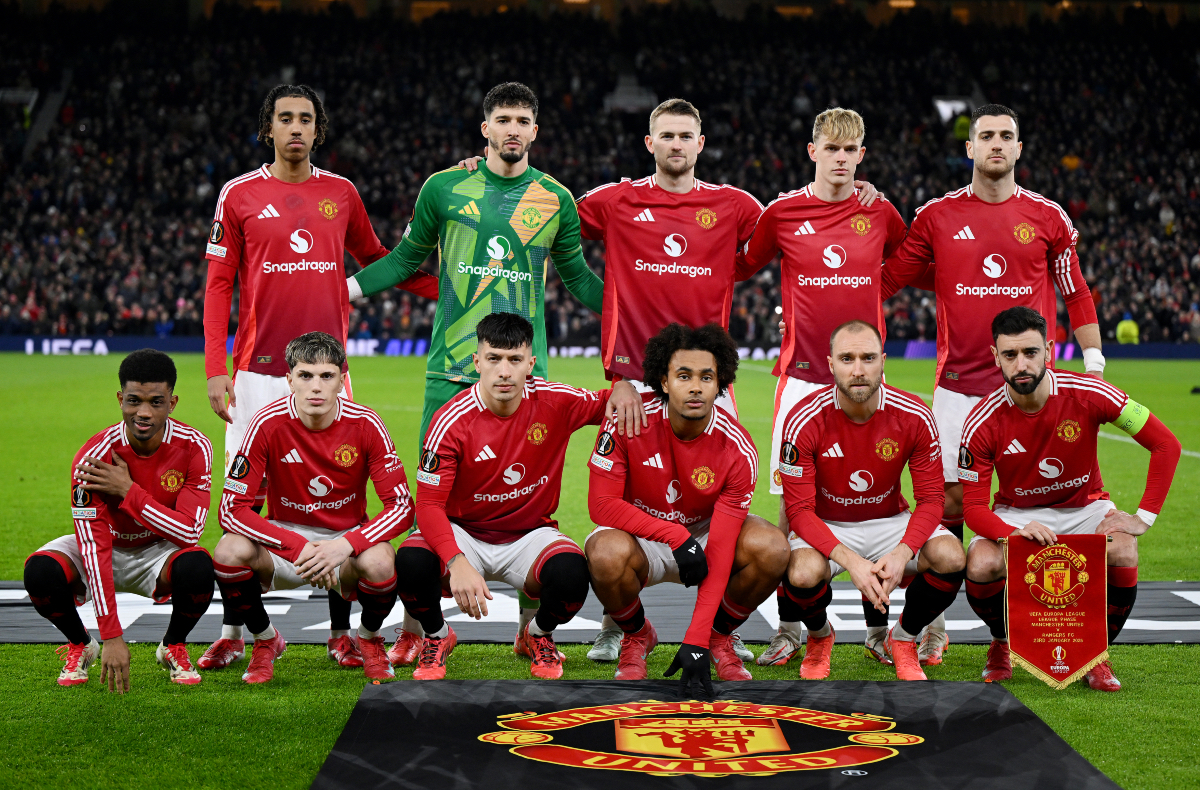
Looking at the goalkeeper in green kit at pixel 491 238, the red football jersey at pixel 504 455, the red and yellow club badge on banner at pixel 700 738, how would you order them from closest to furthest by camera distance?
the red and yellow club badge on banner at pixel 700 738 < the red football jersey at pixel 504 455 < the goalkeeper in green kit at pixel 491 238

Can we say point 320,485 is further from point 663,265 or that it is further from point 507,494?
point 663,265

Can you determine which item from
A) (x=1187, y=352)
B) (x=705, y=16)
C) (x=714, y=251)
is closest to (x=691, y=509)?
(x=714, y=251)

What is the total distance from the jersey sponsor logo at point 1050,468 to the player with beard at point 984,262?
0.54 m

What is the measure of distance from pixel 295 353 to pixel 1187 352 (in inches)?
1011

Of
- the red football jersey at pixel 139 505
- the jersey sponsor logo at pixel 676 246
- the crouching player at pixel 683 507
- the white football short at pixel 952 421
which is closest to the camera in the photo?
the red football jersey at pixel 139 505

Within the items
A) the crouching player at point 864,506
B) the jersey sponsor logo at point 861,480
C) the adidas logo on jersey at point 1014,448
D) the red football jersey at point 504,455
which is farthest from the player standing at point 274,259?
the adidas logo on jersey at point 1014,448

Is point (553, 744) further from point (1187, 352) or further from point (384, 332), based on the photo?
point (1187, 352)

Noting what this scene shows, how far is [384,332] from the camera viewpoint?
87.1 feet

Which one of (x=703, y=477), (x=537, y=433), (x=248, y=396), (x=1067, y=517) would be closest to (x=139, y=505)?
(x=248, y=396)

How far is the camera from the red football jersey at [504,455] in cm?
467

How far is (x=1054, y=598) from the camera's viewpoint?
173 inches

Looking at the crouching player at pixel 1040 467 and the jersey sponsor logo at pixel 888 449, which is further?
the jersey sponsor logo at pixel 888 449

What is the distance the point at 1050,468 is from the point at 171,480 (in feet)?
12.2

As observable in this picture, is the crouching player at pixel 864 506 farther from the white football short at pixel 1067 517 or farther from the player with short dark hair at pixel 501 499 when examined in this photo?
the player with short dark hair at pixel 501 499
